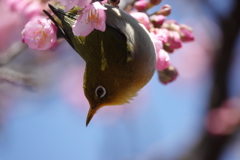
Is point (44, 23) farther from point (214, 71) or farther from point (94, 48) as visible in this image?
point (214, 71)

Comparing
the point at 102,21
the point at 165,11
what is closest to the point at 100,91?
the point at 102,21

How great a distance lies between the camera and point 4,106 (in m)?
3.93

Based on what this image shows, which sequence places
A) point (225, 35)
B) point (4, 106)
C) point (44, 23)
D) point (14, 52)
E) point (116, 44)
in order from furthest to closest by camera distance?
point (4, 106) < point (225, 35) < point (14, 52) < point (44, 23) < point (116, 44)

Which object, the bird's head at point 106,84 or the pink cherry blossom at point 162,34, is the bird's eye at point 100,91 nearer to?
the bird's head at point 106,84

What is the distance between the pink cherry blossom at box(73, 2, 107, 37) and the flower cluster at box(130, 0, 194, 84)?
1.19ft

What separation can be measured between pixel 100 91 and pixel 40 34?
427 mm

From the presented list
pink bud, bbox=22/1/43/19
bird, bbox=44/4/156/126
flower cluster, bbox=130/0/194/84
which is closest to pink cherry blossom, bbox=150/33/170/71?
flower cluster, bbox=130/0/194/84

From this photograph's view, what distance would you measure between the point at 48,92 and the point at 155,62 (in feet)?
8.41

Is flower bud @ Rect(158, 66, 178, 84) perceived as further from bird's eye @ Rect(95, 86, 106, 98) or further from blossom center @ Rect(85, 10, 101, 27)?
blossom center @ Rect(85, 10, 101, 27)

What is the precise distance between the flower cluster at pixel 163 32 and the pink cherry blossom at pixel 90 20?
0.36m

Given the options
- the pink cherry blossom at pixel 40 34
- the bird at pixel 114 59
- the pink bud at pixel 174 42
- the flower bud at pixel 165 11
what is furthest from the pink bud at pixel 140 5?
the pink cherry blossom at pixel 40 34

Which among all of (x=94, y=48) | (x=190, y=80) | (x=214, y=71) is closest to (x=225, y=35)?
(x=214, y=71)

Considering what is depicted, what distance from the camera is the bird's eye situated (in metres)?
1.67

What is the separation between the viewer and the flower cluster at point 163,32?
1884 mm
